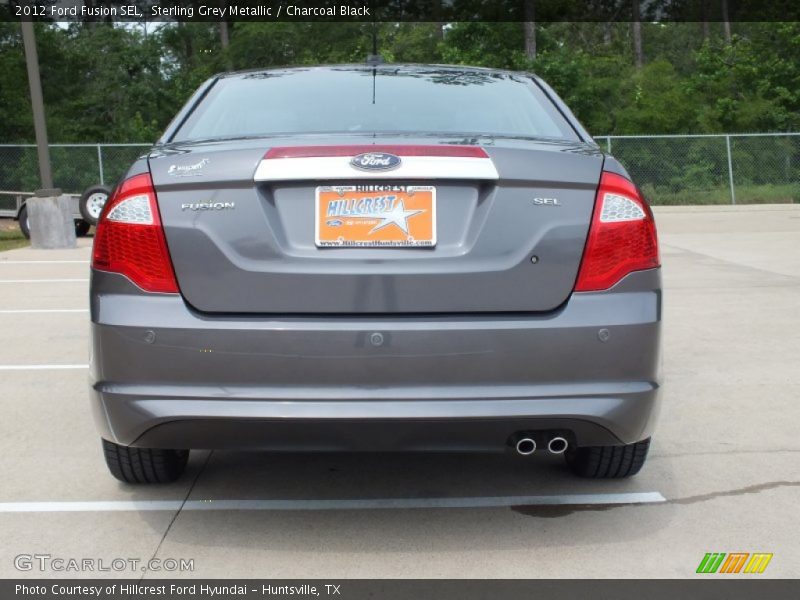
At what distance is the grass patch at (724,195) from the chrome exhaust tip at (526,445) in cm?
2378

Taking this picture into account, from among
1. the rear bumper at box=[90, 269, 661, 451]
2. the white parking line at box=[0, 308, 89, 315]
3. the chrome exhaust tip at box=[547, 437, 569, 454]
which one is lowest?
the white parking line at box=[0, 308, 89, 315]

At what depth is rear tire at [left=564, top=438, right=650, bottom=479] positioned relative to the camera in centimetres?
396

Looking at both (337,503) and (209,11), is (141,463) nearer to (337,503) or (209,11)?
(337,503)

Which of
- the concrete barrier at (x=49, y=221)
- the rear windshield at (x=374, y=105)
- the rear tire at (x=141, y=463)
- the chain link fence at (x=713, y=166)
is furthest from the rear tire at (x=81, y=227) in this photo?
the rear tire at (x=141, y=463)

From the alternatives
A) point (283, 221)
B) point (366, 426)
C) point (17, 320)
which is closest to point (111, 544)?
point (366, 426)

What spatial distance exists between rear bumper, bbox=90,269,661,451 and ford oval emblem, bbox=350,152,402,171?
17.8 inches

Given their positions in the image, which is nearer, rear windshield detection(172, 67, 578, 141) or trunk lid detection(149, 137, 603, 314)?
trunk lid detection(149, 137, 603, 314)

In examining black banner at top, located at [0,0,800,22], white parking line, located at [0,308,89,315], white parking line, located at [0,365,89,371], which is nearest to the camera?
white parking line, located at [0,365,89,371]

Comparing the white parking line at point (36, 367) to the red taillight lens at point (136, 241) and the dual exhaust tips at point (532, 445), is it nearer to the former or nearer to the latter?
the red taillight lens at point (136, 241)

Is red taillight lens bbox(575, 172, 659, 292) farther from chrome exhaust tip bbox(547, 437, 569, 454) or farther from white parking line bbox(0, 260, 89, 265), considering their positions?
white parking line bbox(0, 260, 89, 265)

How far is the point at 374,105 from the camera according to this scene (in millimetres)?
4082

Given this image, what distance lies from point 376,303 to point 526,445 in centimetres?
65

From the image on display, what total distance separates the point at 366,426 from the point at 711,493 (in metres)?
1.56
